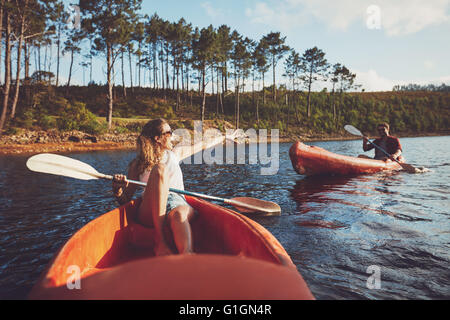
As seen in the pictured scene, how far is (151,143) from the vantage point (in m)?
2.69

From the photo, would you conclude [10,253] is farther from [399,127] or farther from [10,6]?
[399,127]

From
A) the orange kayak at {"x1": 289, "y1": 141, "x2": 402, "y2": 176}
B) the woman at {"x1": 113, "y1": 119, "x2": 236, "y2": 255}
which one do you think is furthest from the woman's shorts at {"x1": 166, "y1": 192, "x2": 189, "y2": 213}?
the orange kayak at {"x1": 289, "y1": 141, "x2": 402, "y2": 176}

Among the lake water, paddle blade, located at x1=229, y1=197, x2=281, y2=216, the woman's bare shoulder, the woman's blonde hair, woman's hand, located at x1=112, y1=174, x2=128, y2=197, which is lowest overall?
the lake water

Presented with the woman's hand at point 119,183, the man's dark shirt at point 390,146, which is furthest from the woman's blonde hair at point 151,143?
the man's dark shirt at point 390,146

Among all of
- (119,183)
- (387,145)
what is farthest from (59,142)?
(387,145)

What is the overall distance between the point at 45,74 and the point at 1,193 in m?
20.2

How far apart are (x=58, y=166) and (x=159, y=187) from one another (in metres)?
1.34

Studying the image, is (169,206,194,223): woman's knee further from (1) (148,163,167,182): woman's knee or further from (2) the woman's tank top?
(2) the woman's tank top

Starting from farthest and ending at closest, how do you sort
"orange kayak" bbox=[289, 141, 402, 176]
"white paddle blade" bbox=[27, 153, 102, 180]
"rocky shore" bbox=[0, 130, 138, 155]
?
"rocky shore" bbox=[0, 130, 138, 155], "orange kayak" bbox=[289, 141, 402, 176], "white paddle blade" bbox=[27, 153, 102, 180]

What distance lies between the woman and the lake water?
42.2 inches

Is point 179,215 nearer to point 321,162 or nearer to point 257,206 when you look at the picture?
point 257,206

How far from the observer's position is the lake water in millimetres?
2340

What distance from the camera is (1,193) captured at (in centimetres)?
576
